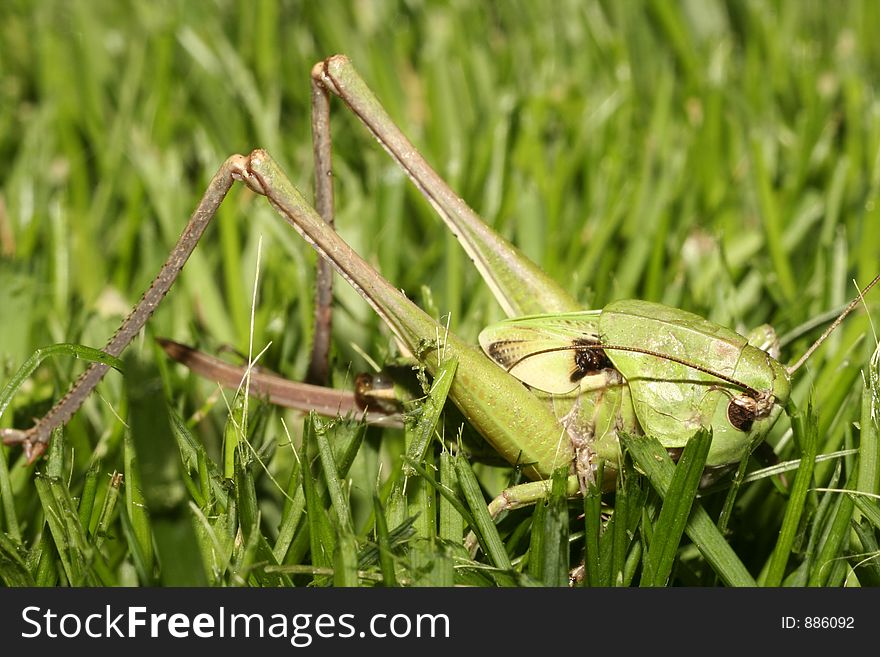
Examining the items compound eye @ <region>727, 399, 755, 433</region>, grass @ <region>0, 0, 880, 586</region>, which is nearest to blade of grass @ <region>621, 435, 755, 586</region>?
grass @ <region>0, 0, 880, 586</region>

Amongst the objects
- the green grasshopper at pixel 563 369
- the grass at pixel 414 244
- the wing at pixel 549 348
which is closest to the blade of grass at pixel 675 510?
the grass at pixel 414 244

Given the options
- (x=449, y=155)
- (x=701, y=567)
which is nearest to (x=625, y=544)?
(x=701, y=567)

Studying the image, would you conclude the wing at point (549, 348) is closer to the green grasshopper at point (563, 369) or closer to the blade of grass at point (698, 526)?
the green grasshopper at point (563, 369)

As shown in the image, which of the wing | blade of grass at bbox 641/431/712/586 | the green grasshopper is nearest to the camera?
blade of grass at bbox 641/431/712/586

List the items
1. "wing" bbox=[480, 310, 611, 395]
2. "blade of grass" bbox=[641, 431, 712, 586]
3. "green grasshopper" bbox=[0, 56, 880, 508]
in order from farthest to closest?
"wing" bbox=[480, 310, 611, 395]
"green grasshopper" bbox=[0, 56, 880, 508]
"blade of grass" bbox=[641, 431, 712, 586]

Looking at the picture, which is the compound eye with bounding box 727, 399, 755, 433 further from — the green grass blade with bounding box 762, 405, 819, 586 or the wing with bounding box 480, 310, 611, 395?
the wing with bounding box 480, 310, 611, 395
